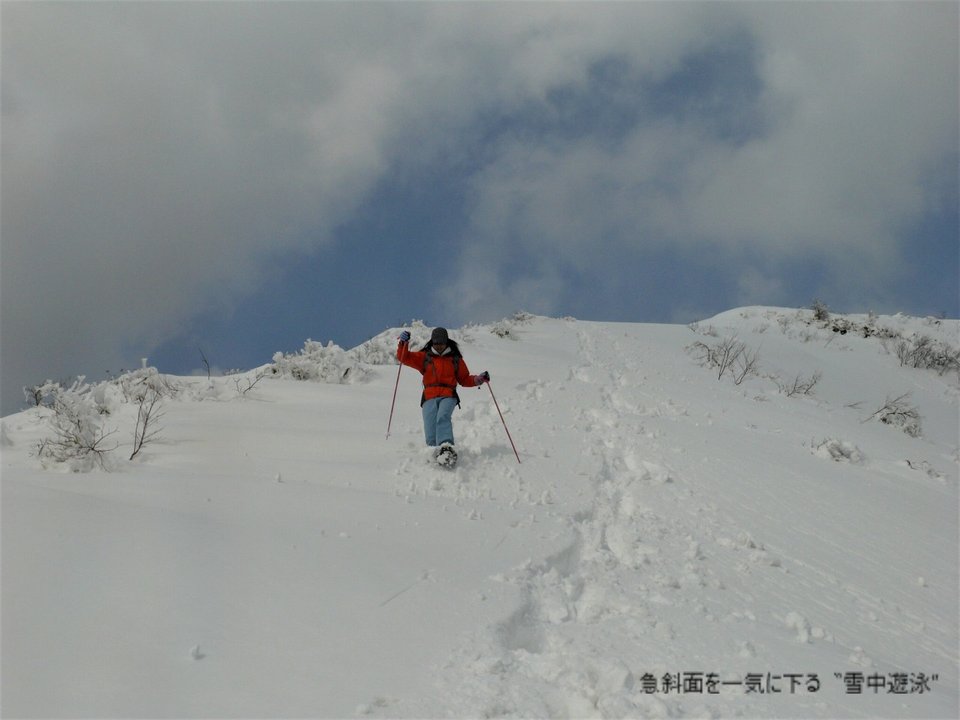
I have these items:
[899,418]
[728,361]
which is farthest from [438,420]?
[728,361]

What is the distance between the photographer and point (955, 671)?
138 inches

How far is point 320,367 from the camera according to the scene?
927 centimetres

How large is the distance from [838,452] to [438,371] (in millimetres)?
5917

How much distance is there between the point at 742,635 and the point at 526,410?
5690 mm

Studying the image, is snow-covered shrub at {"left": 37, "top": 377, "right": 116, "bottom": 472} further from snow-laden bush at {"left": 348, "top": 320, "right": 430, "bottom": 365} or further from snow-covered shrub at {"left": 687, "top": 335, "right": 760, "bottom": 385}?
snow-covered shrub at {"left": 687, "top": 335, "right": 760, "bottom": 385}

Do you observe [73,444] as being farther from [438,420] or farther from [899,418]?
[899,418]

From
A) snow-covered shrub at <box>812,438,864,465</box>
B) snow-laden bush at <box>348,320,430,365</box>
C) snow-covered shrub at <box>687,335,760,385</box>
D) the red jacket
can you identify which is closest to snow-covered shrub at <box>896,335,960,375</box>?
snow-covered shrub at <box>687,335,760,385</box>

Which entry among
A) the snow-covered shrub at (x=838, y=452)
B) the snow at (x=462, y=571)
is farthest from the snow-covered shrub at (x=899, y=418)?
the snow-covered shrub at (x=838, y=452)

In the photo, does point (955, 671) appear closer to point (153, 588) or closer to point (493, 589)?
point (493, 589)

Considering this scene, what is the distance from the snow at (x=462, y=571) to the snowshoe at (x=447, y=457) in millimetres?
191

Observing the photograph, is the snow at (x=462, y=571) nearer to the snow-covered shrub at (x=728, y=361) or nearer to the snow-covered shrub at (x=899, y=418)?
the snow-covered shrub at (x=899, y=418)

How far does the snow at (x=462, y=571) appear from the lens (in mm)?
2412

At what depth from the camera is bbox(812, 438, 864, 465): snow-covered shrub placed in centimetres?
772

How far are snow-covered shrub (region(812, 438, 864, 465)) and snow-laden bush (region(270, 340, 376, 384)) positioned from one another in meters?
7.24
